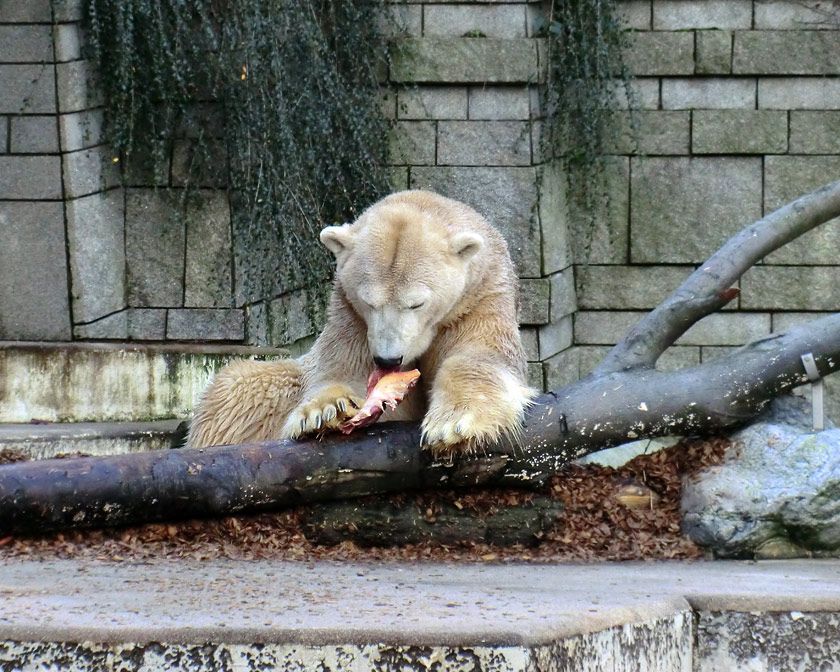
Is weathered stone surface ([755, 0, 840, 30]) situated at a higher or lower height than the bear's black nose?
higher

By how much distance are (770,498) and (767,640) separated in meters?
0.82

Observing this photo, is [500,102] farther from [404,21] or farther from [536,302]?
[536,302]

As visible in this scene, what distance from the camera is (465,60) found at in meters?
5.80

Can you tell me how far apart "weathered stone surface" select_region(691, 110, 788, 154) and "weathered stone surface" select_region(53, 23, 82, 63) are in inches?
123

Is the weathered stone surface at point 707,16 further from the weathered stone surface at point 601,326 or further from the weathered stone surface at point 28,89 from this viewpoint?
the weathered stone surface at point 28,89

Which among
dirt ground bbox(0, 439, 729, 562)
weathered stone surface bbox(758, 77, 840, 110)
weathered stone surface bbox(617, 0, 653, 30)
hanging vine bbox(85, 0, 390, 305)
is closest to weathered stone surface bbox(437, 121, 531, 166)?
hanging vine bbox(85, 0, 390, 305)

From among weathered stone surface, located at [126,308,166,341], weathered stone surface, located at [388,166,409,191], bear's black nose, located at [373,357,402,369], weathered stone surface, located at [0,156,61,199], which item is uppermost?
weathered stone surface, located at [0,156,61,199]

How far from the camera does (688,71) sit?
19.9 feet

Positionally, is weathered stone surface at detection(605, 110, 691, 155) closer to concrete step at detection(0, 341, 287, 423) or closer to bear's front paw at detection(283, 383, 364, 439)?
concrete step at detection(0, 341, 287, 423)

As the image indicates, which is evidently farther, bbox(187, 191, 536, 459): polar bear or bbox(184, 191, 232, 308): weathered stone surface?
bbox(184, 191, 232, 308): weathered stone surface

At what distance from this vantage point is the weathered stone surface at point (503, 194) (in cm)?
589

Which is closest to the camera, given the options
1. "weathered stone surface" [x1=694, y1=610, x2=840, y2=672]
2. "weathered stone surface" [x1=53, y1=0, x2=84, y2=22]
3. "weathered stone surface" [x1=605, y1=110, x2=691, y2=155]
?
"weathered stone surface" [x1=694, y1=610, x2=840, y2=672]

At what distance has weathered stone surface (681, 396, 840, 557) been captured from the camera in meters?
3.56

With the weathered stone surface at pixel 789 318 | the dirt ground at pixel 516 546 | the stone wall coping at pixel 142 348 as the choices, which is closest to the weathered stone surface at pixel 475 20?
the stone wall coping at pixel 142 348
